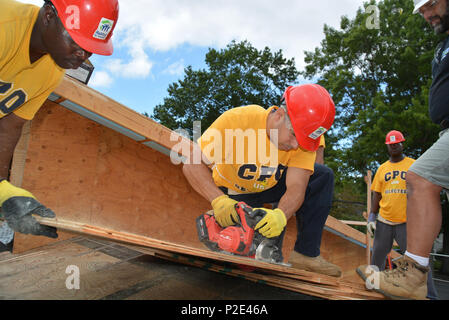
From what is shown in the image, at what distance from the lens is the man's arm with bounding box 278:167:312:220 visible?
2.27m

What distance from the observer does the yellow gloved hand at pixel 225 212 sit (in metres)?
2.01

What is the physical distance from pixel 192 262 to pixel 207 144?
0.96m

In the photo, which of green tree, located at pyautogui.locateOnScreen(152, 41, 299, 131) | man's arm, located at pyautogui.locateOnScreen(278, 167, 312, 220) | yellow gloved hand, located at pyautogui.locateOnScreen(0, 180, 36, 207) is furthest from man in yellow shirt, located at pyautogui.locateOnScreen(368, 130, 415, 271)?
green tree, located at pyautogui.locateOnScreen(152, 41, 299, 131)

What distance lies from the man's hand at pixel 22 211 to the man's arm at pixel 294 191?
1545 millimetres

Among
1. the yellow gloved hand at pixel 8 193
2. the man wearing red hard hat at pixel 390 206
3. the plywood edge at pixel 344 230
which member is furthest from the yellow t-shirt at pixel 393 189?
the yellow gloved hand at pixel 8 193

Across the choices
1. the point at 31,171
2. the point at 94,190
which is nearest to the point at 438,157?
the point at 94,190

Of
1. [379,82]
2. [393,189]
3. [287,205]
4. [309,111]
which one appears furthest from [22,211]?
[379,82]

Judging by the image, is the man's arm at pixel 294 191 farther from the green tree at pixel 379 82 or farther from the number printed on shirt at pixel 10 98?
the green tree at pixel 379 82

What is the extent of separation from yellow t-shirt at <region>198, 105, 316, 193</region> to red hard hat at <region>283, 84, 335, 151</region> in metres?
0.24

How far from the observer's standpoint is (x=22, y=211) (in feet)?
5.64

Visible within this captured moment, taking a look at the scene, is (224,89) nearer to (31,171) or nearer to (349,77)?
(349,77)

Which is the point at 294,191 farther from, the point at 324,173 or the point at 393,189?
the point at 393,189

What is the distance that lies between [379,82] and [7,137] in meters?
16.9

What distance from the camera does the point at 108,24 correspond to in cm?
200
